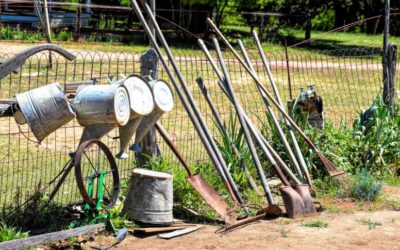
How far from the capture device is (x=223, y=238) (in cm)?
641

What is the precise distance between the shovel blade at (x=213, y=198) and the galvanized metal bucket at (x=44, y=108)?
138 centimetres

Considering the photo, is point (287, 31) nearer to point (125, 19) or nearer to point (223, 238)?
point (125, 19)

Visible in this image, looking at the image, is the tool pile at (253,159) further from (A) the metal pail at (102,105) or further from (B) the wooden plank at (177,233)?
(A) the metal pail at (102,105)

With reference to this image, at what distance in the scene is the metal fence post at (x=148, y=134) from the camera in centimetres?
711

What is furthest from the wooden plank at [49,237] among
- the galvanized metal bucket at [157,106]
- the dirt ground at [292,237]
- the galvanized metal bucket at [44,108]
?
the galvanized metal bucket at [157,106]

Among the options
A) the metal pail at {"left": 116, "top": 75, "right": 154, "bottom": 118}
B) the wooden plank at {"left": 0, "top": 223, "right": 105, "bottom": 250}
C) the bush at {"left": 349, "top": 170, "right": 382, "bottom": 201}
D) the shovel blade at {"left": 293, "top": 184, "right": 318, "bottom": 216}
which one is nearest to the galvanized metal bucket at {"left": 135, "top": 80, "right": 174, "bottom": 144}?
the metal pail at {"left": 116, "top": 75, "right": 154, "bottom": 118}

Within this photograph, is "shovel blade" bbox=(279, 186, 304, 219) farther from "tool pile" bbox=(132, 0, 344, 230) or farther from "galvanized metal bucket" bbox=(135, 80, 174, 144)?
"galvanized metal bucket" bbox=(135, 80, 174, 144)

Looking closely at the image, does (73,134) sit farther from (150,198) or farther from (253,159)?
(150,198)

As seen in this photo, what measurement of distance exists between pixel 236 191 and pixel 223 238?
668 mm

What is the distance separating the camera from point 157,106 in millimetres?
6625

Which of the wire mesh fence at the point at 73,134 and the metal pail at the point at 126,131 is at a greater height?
the metal pail at the point at 126,131

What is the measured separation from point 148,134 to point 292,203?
144 cm

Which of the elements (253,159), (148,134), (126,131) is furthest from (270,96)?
(126,131)

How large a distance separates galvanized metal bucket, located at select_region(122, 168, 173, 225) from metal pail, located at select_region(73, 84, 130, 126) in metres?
0.58
